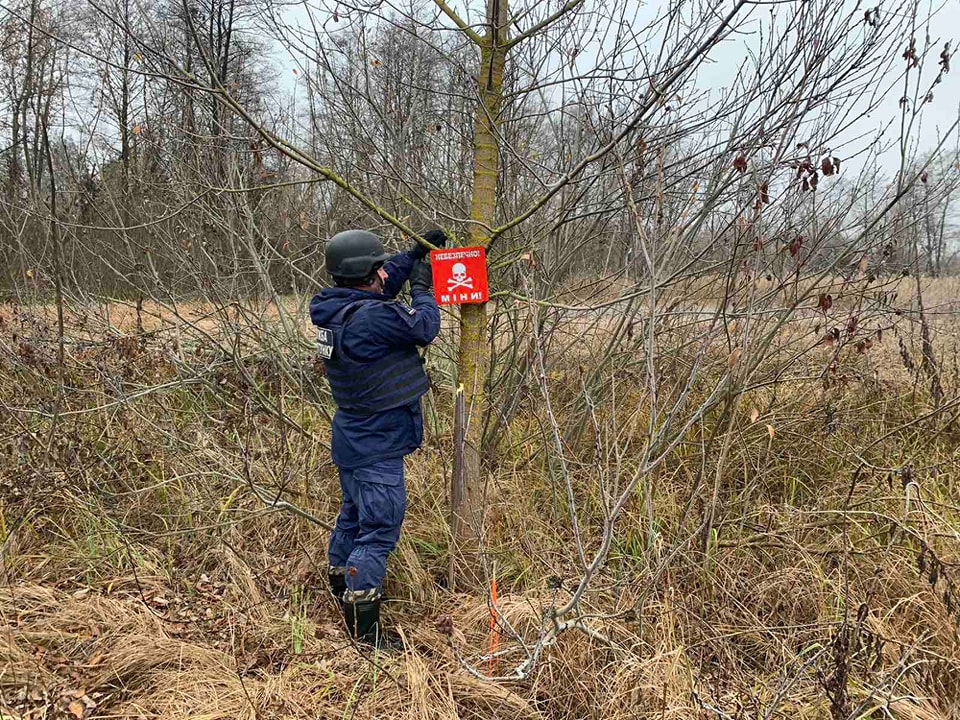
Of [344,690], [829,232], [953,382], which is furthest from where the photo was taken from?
[953,382]

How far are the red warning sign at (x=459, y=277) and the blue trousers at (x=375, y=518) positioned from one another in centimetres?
77

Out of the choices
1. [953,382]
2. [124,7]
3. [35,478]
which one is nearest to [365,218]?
[124,7]

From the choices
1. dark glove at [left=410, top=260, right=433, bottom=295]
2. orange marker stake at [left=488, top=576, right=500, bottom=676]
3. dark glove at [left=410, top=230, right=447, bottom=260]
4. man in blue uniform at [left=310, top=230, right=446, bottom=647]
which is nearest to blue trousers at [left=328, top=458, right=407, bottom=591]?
man in blue uniform at [left=310, top=230, right=446, bottom=647]

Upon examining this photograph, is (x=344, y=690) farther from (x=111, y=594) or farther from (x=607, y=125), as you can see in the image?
(x=607, y=125)

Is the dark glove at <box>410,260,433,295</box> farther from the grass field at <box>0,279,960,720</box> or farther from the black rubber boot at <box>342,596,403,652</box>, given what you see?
the black rubber boot at <box>342,596,403,652</box>

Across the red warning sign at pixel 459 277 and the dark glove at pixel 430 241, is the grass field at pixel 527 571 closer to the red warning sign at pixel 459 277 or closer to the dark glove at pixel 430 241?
the red warning sign at pixel 459 277

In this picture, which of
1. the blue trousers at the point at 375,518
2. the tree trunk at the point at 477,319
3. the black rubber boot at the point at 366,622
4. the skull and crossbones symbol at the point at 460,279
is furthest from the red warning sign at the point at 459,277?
the black rubber boot at the point at 366,622

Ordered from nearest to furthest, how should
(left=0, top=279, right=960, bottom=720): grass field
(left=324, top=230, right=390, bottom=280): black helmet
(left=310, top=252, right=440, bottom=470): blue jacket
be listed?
1. (left=0, top=279, right=960, bottom=720): grass field
2. (left=310, top=252, right=440, bottom=470): blue jacket
3. (left=324, top=230, right=390, bottom=280): black helmet

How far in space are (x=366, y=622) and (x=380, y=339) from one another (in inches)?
47.5

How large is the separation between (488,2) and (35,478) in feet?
11.3

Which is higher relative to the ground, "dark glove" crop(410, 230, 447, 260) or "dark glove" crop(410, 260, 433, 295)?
"dark glove" crop(410, 230, 447, 260)

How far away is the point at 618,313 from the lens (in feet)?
12.3

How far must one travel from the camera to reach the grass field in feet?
7.69

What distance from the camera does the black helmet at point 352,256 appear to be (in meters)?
2.76
